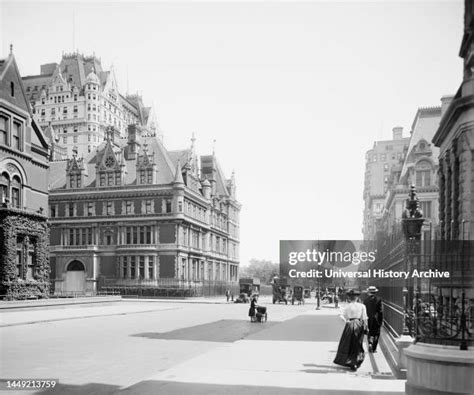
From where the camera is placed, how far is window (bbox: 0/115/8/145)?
33.4 metres

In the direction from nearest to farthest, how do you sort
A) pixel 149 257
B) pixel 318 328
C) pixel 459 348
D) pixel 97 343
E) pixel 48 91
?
1. pixel 459 348
2. pixel 97 343
3. pixel 318 328
4. pixel 48 91
5. pixel 149 257

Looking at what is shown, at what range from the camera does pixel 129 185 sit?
6228 cm

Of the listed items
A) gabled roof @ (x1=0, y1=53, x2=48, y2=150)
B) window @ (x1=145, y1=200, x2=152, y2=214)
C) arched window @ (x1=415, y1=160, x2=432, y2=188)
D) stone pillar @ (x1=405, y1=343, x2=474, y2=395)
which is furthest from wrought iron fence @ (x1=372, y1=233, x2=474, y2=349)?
window @ (x1=145, y1=200, x2=152, y2=214)

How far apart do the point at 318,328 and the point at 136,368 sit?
12558 millimetres

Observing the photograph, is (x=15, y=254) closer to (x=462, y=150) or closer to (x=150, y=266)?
(x=150, y=266)

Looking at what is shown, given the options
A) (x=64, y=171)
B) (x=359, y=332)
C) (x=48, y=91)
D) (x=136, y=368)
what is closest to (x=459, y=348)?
(x=359, y=332)

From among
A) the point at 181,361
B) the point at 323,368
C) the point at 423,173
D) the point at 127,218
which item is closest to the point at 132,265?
the point at 127,218

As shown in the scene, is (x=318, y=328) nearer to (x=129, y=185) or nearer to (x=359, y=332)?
(x=359, y=332)

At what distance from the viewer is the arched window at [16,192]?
35375 millimetres

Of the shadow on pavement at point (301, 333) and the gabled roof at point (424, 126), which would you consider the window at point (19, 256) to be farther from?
the gabled roof at point (424, 126)

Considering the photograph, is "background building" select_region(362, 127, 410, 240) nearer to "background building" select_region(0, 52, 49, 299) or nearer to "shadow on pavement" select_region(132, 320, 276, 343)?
"background building" select_region(0, 52, 49, 299)

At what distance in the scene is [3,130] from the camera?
33.6m

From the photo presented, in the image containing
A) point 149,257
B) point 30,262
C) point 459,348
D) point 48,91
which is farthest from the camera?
point 149,257

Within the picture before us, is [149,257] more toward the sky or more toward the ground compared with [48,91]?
more toward the ground
